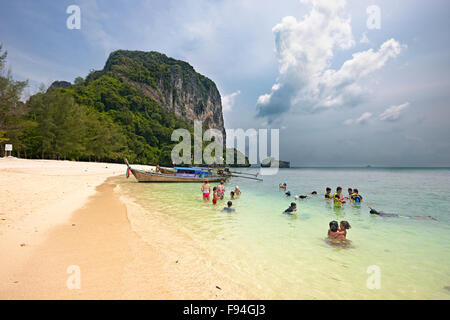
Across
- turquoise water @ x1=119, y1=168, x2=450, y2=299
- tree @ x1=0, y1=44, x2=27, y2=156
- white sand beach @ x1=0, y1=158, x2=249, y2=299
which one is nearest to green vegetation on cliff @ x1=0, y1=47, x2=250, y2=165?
tree @ x1=0, y1=44, x2=27, y2=156

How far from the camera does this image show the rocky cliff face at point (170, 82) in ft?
394

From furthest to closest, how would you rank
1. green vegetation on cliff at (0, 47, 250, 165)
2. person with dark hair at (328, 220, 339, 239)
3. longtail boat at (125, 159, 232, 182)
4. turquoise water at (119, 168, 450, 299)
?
green vegetation on cliff at (0, 47, 250, 165) < longtail boat at (125, 159, 232, 182) < person with dark hair at (328, 220, 339, 239) < turquoise water at (119, 168, 450, 299)

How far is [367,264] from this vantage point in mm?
5613

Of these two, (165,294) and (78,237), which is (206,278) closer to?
(165,294)

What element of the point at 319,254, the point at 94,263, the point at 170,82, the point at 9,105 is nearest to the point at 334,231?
the point at 319,254

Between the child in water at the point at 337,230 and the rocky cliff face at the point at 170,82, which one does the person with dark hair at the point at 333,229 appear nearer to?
the child in water at the point at 337,230

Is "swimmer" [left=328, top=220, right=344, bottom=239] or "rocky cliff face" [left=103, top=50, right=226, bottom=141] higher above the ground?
"rocky cliff face" [left=103, top=50, right=226, bottom=141]

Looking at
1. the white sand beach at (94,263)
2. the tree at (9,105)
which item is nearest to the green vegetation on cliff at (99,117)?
the tree at (9,105)

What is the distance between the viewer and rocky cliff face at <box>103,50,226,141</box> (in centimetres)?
12019

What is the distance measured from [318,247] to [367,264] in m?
1.41

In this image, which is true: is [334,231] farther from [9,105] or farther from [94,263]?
[9,105]

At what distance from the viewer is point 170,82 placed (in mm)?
142125

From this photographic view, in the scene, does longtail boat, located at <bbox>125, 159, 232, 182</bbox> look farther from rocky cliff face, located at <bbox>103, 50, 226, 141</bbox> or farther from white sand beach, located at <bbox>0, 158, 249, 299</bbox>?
rocky cliff face, located at <bbox>103, 50, 226, 141</bbox>
